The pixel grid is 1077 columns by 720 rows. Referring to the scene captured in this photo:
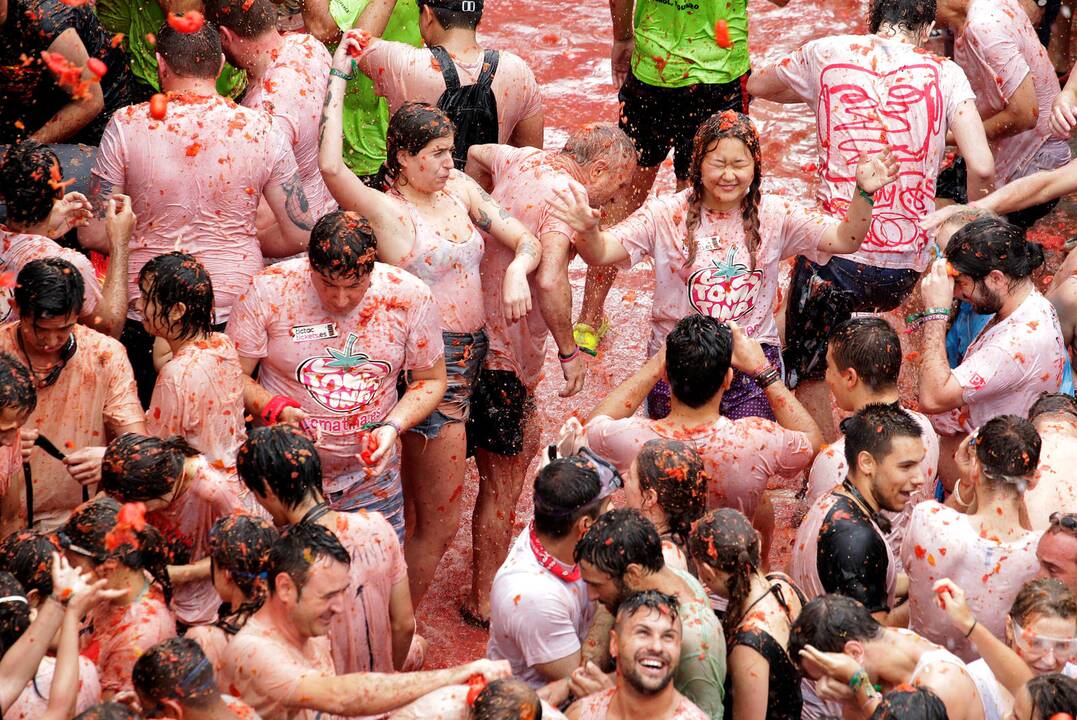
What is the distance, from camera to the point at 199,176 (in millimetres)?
5637

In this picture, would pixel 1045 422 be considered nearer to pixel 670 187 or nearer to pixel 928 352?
pixel 928 352

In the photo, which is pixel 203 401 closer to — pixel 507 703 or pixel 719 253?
pixel 507 703

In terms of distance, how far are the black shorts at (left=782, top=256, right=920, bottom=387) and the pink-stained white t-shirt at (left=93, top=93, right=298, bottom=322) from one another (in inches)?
102

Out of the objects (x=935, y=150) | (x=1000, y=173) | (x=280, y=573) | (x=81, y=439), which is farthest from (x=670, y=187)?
(x=280, y=573)

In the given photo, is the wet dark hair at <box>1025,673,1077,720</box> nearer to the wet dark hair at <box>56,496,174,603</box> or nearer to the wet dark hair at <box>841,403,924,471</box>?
the wet dark hair at <box>841,403,924,471</box>

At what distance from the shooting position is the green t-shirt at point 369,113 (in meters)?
6.98

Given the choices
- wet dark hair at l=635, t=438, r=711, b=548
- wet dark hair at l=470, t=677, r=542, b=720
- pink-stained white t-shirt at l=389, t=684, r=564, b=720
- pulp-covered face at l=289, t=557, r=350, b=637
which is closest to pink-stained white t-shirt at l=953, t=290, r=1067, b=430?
wet dark hair at l=635, t=438, r=711, b=548

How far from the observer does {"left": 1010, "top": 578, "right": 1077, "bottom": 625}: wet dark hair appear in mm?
4051

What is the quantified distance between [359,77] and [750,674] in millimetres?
3974

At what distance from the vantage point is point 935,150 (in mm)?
6641

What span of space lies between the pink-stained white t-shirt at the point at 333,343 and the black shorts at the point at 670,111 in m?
2.85

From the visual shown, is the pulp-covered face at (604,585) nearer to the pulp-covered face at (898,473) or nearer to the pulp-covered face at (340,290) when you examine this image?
the pulp-covered face at (898,473)

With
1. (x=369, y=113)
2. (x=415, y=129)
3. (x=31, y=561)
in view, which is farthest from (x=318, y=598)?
(x=369, y=113)

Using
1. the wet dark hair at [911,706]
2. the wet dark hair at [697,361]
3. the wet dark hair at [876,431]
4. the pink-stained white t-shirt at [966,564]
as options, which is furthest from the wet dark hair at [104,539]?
the pink-stained white t-shirt at [966,564]
